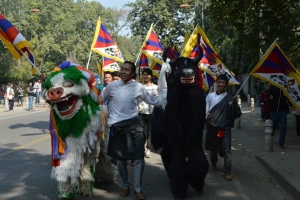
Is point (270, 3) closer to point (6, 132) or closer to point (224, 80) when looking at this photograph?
point (224, 80)

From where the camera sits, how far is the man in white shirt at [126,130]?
5.86 meters

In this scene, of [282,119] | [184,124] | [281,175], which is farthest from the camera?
[282,119]

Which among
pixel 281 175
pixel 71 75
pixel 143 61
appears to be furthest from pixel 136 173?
pixel 143 61

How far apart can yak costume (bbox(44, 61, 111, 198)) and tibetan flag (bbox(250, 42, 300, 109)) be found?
386cm

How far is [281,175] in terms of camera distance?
691cm

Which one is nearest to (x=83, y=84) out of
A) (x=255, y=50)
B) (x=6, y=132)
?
(x=255, y=50)

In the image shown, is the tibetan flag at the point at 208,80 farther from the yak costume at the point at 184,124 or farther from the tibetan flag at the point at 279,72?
the yak costume at the point at 184,124

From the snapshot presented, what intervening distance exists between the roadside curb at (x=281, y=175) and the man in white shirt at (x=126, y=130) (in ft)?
7.14

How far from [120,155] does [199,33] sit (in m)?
5.94

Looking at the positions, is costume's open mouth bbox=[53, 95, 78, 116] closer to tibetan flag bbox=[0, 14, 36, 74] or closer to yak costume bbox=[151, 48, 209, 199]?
yak costume bbox=[151, 48, 209, 199]

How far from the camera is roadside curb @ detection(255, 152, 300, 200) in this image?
6152mm

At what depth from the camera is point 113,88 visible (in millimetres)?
6094

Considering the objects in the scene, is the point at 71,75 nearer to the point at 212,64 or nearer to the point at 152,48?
the point at 212,64

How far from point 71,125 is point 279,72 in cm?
456
